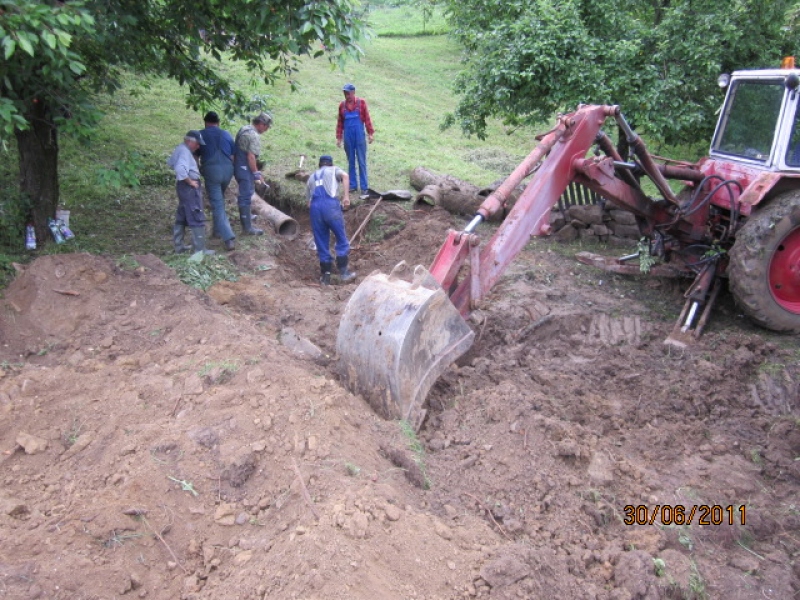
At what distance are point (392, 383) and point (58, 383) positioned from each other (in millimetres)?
2330

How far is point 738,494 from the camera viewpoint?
4062mm

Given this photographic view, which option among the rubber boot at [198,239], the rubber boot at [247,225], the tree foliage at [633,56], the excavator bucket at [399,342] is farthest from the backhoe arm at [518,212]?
the rubber boot at [247,225]

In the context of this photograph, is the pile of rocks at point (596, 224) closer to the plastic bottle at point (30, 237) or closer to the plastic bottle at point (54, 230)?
the plastic bottle at point (54, 230)

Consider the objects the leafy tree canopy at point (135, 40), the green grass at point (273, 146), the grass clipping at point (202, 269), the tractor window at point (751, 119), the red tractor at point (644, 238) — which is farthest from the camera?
the green grass at point (273, 146)

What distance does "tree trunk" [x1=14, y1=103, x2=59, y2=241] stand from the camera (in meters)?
7.30

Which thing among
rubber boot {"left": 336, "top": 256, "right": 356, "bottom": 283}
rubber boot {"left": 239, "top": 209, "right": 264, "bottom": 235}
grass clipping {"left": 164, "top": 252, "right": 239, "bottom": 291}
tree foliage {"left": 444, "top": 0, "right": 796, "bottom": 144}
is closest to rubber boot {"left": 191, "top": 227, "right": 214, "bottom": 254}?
grass clipping {"left": 164, "top": 252, "right": 239, "bottom": 291}

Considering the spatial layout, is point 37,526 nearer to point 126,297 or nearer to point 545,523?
point 545,523

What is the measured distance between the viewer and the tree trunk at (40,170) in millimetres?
7301

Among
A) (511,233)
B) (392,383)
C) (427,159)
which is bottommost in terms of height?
(427,159)

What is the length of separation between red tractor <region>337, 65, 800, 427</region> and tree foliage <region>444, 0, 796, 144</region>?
152 cm

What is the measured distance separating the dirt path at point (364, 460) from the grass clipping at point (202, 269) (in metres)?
0.80

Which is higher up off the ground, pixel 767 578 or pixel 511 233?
pixel 511 233

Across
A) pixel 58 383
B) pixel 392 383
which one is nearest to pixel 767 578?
pixel 392 383
